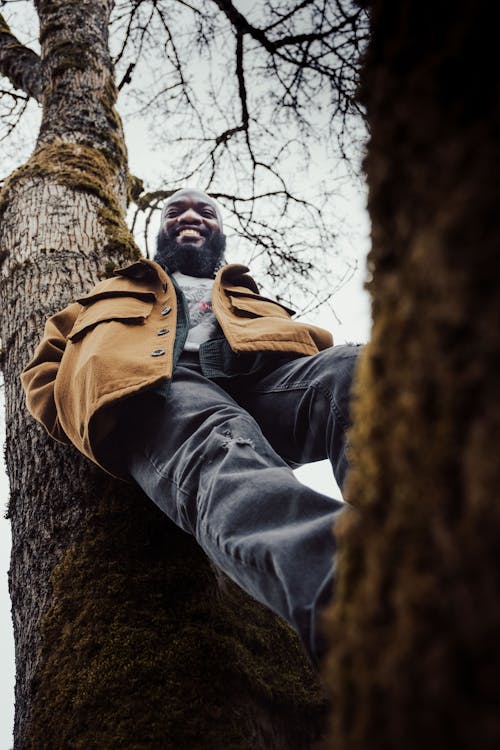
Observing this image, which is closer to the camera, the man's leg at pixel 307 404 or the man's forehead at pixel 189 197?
the man's leg at pixel 307 404

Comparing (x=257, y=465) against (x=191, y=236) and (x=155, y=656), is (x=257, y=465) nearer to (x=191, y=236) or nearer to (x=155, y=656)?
(x=155, y=656)

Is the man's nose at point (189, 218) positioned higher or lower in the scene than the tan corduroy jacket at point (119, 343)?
higher

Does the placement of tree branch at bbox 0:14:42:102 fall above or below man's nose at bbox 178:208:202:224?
above

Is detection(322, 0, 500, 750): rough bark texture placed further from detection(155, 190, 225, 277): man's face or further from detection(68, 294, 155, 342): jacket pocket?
detection(155, 190, 225, 277): man's face

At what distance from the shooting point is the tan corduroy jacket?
150 cm

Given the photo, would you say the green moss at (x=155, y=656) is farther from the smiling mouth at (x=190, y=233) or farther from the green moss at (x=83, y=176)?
the green moss at (x=83, y=176)

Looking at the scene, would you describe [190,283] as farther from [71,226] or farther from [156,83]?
[156,83]

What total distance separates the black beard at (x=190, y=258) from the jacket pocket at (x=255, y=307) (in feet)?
1.67

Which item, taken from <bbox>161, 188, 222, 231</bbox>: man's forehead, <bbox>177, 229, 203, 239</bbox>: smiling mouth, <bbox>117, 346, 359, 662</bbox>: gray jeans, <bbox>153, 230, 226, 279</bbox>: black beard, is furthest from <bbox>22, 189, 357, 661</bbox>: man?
<bbox>161, 188, 222, 231</bbox>: man's forehead

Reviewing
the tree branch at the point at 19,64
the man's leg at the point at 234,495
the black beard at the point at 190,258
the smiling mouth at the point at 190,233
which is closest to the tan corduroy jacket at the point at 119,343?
the man's leg at the point at 234,495

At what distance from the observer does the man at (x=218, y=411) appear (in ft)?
3.17

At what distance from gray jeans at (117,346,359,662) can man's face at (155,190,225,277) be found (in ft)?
3.03

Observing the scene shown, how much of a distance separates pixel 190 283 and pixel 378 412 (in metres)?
2.16

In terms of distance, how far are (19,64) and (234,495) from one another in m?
4.37
